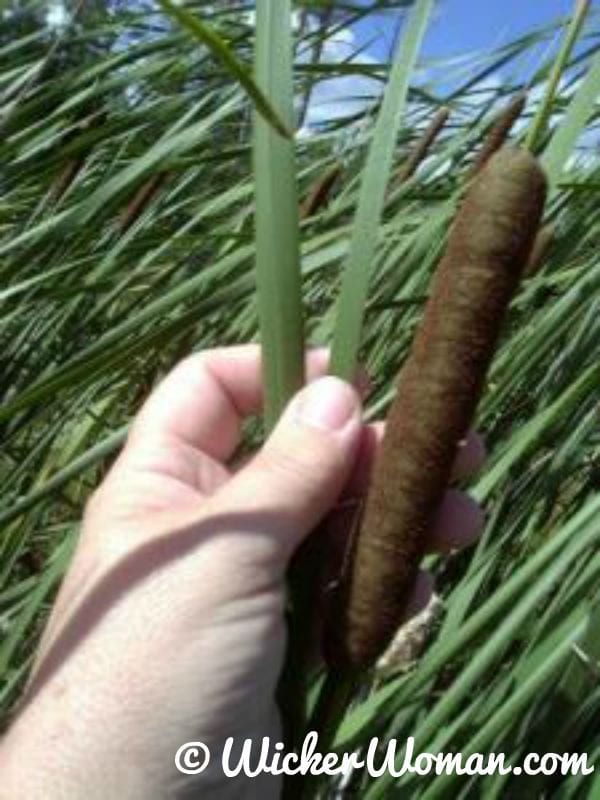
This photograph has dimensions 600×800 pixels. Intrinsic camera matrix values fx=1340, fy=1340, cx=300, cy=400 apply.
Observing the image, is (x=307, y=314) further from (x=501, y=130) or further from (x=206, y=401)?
(x=206, y=401)

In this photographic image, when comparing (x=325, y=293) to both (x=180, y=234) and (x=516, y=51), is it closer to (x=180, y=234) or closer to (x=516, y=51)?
(x=180, y=234)

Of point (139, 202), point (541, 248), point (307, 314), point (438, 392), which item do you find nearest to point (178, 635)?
point (438, 392)

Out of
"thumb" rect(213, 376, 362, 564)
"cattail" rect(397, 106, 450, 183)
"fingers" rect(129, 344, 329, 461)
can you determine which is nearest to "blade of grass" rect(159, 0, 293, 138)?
"thumb" rect(213, 376, 362, 564)

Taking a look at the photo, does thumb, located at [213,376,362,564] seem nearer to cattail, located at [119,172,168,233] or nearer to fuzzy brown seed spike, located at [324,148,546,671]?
fuzzy brown seed spike, located at [324,148,546,671]

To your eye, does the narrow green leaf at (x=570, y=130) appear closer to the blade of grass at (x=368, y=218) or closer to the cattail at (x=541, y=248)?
the blade of grass at (x=368, y=218)

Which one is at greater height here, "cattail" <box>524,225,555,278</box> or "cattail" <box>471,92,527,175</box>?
"cattail" <box>471,92,527,175</box>

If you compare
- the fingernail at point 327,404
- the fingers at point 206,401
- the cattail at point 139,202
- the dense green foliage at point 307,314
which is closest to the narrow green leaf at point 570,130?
the dense green foliage at point 307,314

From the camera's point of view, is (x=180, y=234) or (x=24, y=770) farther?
(x=180, y=234)

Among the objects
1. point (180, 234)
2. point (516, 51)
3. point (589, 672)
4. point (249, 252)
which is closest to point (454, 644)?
point (589, 672)
